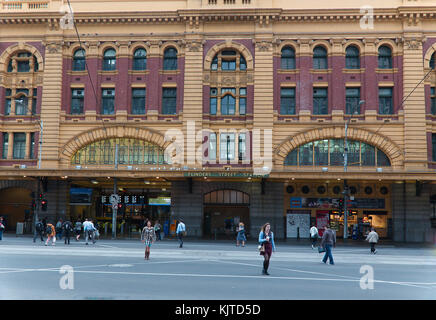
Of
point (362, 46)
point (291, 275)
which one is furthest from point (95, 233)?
point (362, 46)

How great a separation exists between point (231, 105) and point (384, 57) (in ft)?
41.7

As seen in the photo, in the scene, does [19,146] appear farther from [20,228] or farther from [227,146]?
[227,146]

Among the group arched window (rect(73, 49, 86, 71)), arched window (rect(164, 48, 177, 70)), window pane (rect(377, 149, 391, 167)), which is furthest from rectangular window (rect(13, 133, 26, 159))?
window pane (rect(377, 149, 391, 167))

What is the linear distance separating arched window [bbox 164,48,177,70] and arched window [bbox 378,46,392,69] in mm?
16421

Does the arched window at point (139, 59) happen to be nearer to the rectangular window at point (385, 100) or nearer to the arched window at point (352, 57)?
the arched window at point (352, 57)

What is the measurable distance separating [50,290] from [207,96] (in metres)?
24.4

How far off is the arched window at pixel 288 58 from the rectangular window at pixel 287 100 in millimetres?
1893

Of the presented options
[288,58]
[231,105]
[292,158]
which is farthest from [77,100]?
[292,158]

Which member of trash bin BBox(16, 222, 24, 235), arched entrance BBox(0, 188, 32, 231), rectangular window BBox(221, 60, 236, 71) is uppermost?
rectangular window BBox(221, 60, 236, 71)

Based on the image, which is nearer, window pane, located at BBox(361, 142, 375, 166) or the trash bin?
window pane, located at BBox(361, 142, 375, 166)

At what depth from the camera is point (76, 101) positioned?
3456 centimetres

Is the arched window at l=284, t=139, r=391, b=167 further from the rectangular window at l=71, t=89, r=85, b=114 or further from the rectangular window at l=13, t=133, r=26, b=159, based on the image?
the rectangular window at l=13, t=133, r=26, b=159

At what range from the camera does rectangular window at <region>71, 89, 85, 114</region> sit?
3447 cm

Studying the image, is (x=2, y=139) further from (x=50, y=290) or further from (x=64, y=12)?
(x=50, y=290)
